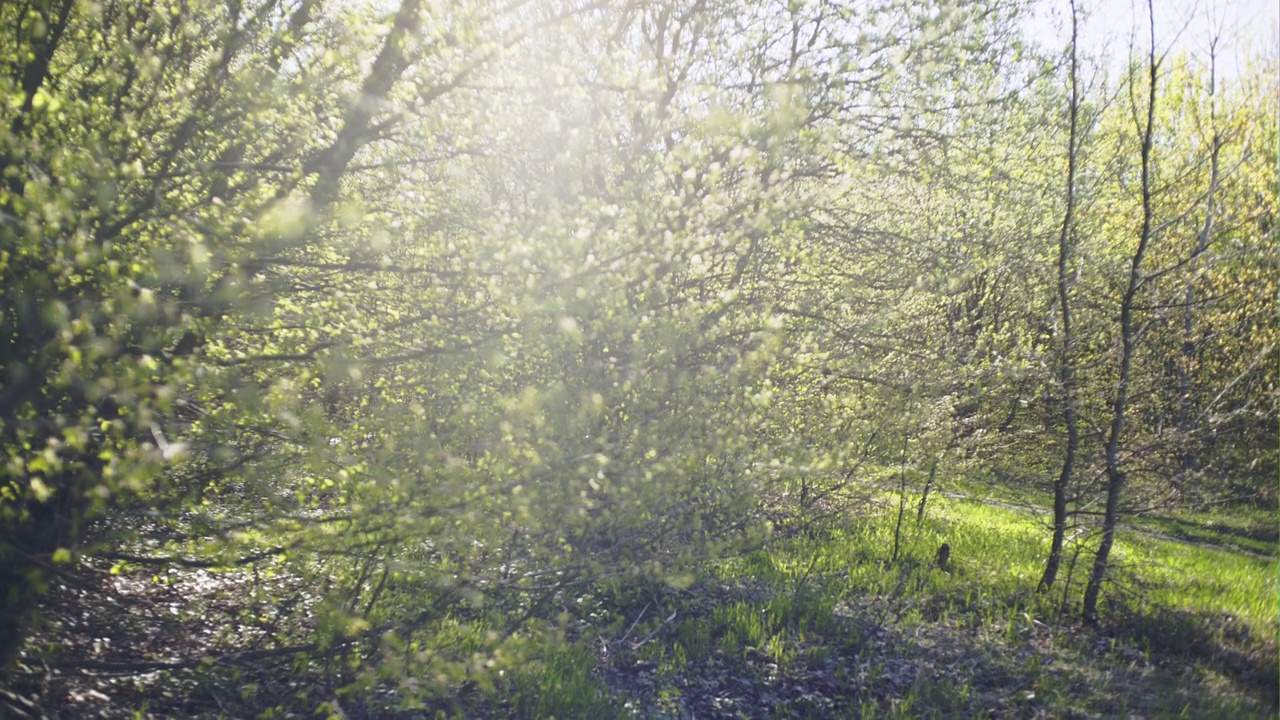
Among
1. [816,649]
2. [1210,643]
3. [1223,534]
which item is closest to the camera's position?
[816,649]

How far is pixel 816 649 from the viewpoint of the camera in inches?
236

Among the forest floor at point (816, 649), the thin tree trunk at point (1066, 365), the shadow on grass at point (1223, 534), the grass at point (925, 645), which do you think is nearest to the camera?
the forest floor at point (816, 649)

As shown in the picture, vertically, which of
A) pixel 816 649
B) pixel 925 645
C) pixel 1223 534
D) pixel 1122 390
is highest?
pixel 1122 390

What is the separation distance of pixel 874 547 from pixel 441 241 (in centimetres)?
628

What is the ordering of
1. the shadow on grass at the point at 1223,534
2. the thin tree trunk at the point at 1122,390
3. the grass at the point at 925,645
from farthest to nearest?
the shadow on grass at the point at 1223,534 → the thin tree trunk at the point at 1122,390 → the grass at the point at 925,645

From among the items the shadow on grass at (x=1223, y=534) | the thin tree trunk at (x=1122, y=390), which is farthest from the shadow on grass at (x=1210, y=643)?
the shadow on grass at (x=1223, y=534)

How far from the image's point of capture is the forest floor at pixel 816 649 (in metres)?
4.31

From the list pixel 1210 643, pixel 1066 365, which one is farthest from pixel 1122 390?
pixel 1210 643

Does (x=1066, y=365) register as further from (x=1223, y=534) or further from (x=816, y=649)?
(x=1223, y=534)

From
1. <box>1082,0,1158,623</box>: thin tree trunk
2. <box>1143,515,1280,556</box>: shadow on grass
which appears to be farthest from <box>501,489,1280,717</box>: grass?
<box>1143,515,1280,556</box>: shadow on grass

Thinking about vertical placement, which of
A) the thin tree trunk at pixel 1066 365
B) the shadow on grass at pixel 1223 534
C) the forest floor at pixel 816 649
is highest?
the thin tree trunk at pixel 1066 365

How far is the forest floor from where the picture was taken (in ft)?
14.1

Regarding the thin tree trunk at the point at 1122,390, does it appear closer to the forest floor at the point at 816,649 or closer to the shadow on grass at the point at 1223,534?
the forest floor at the point at 816,649

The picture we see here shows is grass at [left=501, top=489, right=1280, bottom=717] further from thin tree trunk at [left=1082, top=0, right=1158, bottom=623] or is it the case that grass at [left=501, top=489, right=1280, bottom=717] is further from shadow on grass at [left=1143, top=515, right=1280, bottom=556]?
shadow on grass at [left=1143, top=515, right=1280, bottom=556]
